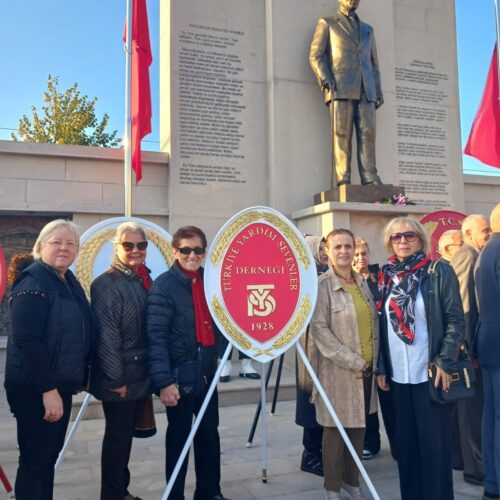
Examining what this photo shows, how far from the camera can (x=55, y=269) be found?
2561 mm

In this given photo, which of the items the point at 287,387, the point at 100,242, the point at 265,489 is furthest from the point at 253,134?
the point at 265,489

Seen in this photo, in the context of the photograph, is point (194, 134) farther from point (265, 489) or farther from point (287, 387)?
point (265, 489)

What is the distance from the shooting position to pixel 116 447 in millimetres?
2752

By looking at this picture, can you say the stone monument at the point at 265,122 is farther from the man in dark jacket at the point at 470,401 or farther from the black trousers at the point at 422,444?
the black trousers at the point at 422,444

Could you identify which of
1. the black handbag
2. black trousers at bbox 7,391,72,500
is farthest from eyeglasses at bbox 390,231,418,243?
black trousers at bbox 7,391,72,500

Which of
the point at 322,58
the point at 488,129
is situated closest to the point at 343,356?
the point at 322,58

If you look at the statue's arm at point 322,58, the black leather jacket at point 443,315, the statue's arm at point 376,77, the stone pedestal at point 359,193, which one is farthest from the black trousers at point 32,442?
the statue's arm at point 376,77

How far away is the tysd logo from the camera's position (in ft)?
9.89

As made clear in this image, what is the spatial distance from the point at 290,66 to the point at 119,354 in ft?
20.2

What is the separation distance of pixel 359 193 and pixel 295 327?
13.7ft

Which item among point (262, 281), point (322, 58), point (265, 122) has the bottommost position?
point (262, 281)

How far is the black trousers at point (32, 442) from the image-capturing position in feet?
7.75

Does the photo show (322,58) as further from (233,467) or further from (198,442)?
(198,442)

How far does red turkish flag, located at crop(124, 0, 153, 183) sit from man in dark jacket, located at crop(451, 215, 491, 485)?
178 inches
